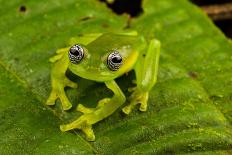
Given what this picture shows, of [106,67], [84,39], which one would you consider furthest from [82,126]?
[84,39]

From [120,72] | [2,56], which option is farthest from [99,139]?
[2,56]

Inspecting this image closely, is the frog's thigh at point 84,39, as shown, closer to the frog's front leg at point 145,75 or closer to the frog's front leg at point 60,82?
the frog's front leg at point 60,82

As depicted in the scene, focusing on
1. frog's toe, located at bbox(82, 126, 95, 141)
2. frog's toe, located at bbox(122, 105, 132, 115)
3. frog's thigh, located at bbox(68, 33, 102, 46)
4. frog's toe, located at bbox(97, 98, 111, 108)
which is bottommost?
frog's toe, located at bbox(82, 126, 95, 141)

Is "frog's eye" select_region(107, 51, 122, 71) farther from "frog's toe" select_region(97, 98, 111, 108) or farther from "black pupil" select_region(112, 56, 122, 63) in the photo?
"frog's toe" select_region(97, 98, 111, 108)

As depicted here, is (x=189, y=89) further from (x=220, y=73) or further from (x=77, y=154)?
(x=77, y=154)

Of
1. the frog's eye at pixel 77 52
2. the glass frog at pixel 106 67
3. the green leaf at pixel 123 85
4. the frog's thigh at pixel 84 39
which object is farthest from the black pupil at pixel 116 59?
the frog's thigh at pixel 84 39

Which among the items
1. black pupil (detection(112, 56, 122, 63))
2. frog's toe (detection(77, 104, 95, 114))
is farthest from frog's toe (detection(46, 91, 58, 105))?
black pupil (detection(112, 56, 122, 63))

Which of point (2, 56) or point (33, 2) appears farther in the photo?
point (33, 2)
